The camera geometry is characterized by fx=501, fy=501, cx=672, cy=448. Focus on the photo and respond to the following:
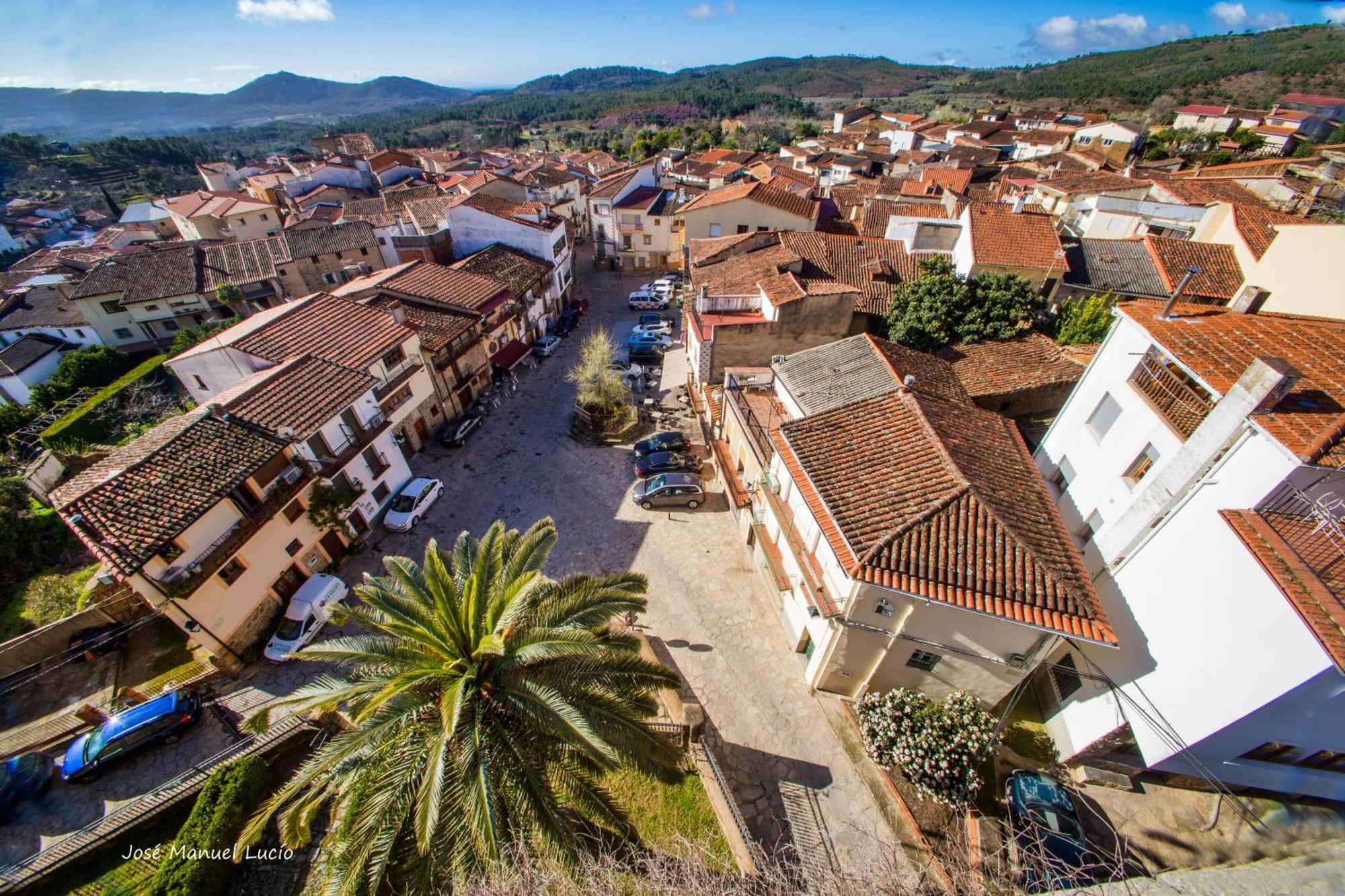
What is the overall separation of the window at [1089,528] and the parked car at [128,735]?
29.6 m

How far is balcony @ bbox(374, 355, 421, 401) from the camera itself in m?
24.0

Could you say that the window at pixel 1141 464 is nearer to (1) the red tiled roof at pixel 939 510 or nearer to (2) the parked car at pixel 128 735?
(1) the red tiled roof at pixel 939 510

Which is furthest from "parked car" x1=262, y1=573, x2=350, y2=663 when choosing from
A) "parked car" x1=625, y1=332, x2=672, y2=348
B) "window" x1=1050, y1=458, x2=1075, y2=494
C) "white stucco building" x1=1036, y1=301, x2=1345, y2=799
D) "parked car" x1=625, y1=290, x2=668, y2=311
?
"parked car" x1=625, y1=290, x2=668, y2=311

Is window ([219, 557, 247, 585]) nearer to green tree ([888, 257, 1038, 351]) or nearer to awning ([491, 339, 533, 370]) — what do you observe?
awning ([491, 339, 533, 370])

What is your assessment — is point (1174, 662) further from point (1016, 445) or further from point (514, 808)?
point (514, 808)

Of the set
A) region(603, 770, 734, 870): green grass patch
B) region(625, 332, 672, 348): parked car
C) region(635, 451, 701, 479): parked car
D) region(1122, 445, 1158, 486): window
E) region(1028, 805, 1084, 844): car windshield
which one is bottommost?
region(603, 770, 734, 870): green grass patch

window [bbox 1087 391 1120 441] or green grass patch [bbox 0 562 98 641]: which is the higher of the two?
window [bbox 1087 391 1120 441]

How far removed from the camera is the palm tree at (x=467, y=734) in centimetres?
966

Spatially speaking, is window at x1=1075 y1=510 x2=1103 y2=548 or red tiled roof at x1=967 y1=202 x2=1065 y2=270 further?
red tiled roof at x1=967 y1=202 x2=1065 y2=270

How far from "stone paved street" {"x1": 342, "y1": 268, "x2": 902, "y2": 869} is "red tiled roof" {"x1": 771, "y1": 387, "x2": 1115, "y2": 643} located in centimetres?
653

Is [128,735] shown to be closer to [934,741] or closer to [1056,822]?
[934,741]

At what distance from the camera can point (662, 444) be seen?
26672 millimetres

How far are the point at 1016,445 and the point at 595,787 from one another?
17.0 meters

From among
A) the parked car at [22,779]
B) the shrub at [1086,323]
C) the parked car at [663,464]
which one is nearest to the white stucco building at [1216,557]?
the shrub at [1086,323]
